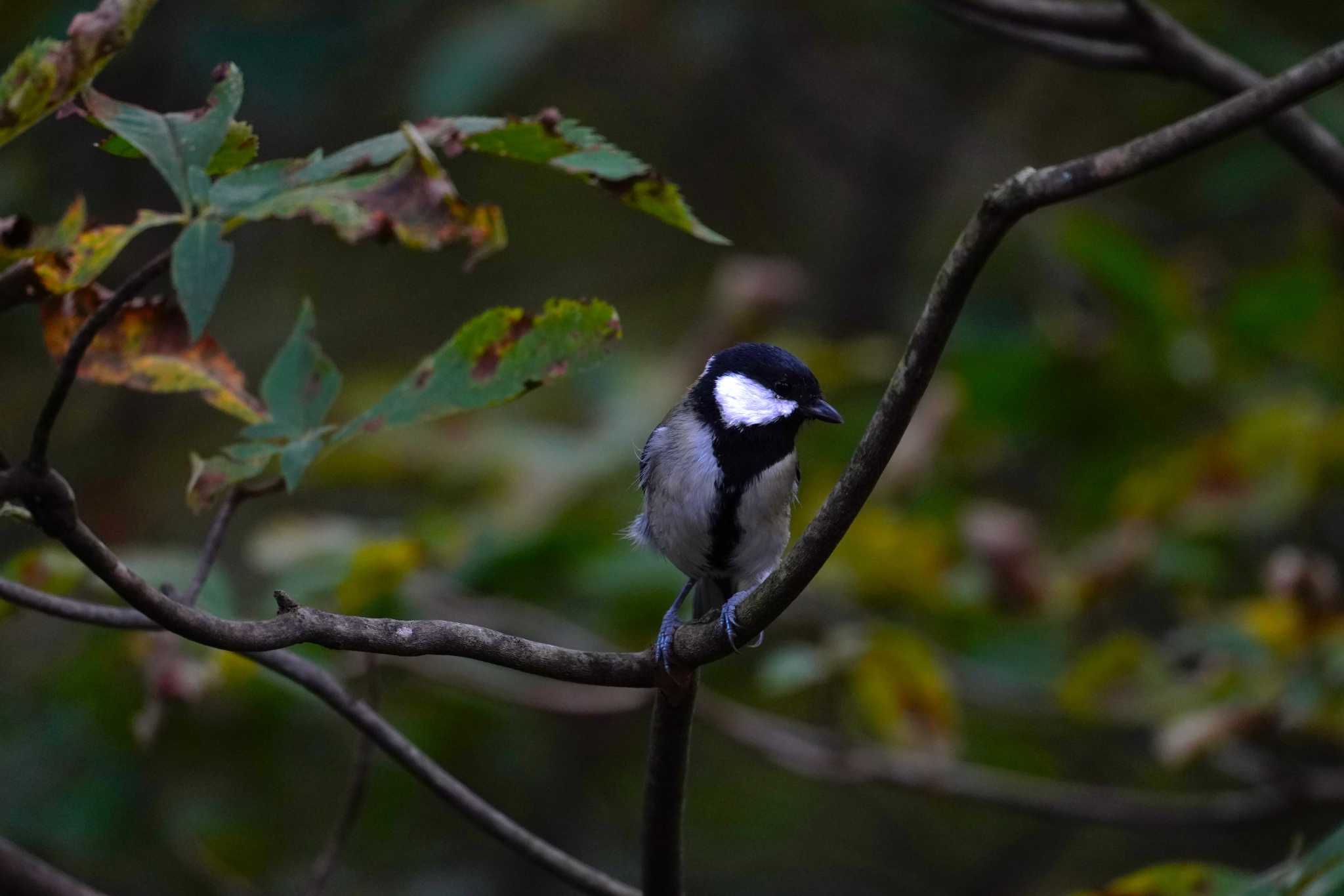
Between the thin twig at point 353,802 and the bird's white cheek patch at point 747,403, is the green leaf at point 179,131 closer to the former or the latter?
the thin twig at point 353,802

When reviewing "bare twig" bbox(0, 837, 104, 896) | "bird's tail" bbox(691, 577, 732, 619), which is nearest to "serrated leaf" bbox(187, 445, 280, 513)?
"bare twig" bbox(0, 837, 104, 896)

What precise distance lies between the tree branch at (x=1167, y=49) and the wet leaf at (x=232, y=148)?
1.17 metres

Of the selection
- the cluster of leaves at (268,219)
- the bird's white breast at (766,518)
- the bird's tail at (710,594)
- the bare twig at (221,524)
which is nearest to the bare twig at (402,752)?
the bare twig at (221,524)

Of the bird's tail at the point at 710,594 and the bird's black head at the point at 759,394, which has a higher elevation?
the bird's black head at the point at 759,394

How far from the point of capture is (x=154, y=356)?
5.18 ft

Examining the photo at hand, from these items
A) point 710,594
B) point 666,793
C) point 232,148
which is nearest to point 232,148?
point 232,148

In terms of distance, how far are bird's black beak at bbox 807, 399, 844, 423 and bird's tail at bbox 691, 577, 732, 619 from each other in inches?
19.2

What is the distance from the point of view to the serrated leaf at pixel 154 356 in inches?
59.8

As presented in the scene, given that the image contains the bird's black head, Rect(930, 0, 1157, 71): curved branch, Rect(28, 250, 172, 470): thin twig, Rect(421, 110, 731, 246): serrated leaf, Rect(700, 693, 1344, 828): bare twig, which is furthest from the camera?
Rect(700, 693, 1344, 828): bare twig

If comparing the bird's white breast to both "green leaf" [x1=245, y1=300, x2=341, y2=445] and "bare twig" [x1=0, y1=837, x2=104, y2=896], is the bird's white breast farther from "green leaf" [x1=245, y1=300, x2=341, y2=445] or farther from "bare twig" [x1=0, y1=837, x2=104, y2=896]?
"bare twig" [x1=0, y1=837, x2=104, y2=896]

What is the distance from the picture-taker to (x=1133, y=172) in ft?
3.59

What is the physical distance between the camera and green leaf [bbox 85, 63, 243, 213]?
3.74 feet

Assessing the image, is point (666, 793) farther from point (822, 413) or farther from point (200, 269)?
point (822, 413)

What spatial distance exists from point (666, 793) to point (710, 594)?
4.67 ft
